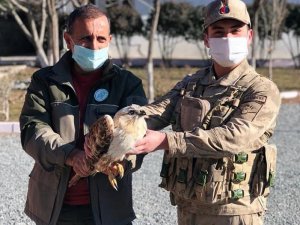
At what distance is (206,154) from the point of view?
224 centimetres

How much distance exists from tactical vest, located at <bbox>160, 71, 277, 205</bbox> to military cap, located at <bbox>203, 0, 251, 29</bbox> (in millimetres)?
255

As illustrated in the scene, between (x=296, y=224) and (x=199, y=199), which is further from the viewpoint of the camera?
(x=296, y=224)

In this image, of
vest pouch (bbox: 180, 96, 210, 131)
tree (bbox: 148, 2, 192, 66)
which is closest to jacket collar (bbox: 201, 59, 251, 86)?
vest pouch (bbox: 180, 96, 210, 131)

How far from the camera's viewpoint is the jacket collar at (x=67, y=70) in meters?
2.55

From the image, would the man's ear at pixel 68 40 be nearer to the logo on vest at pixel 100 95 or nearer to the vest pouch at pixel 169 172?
the logo on vest at pixel 100 95

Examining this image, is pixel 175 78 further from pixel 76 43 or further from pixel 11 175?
pixel 76 43

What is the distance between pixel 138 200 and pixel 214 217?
329 cm

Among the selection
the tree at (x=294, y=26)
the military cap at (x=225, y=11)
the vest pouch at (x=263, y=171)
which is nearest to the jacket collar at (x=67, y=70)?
the military cap at (x=225, y=11)

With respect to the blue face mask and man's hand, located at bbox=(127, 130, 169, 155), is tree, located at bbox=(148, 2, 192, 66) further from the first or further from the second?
man's hand, located at bbox=(127, 130, 169, 155)

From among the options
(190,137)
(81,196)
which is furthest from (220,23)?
(81,196)

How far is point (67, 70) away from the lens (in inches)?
103

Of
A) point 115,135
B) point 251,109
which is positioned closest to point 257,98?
point 251,109

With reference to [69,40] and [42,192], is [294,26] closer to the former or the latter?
[69,40]

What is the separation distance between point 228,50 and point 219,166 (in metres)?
0.48
